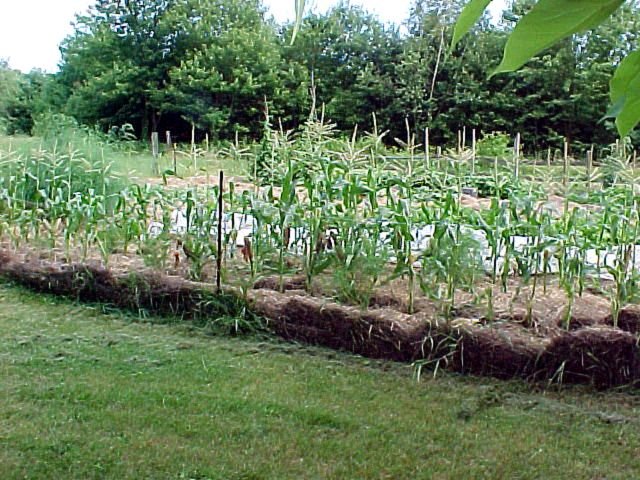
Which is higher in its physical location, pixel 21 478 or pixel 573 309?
pixel 573 309

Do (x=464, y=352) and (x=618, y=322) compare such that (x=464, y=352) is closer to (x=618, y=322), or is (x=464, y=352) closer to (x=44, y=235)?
(x=618, y=322)

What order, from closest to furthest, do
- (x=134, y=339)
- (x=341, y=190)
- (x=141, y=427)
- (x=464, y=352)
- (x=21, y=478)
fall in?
(x=21, y=478), (x=141, y=427), (x=464, y=352), (x=134, y=339), (x=341, y=190)

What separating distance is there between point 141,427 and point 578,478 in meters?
1.14

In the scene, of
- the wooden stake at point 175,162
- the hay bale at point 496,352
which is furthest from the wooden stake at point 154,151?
the hay bale at point 496,352

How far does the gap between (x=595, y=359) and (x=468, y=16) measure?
7.75 feet

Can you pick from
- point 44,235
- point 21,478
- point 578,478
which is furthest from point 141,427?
point 44,235

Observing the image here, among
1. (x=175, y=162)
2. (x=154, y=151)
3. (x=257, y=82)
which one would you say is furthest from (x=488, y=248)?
(x=154, y=151)

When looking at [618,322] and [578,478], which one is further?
[618,322]

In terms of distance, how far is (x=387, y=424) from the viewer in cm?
206

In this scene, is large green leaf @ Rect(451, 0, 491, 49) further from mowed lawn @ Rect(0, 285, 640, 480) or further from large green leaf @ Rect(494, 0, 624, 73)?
mowed lawn @ Rect(0, 285, 640, 480)

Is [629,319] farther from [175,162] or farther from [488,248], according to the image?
[175,162]

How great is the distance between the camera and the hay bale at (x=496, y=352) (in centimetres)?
245

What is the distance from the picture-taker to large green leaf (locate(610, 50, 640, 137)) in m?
0.23

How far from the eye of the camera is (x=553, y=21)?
0.68ft
